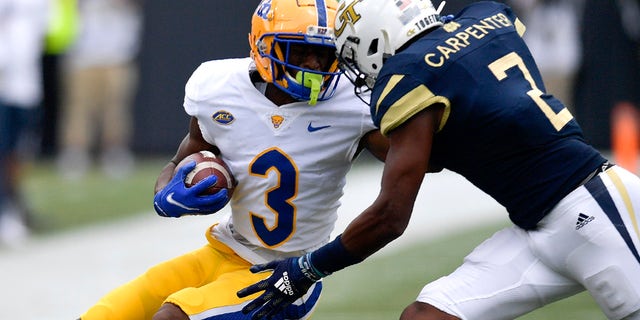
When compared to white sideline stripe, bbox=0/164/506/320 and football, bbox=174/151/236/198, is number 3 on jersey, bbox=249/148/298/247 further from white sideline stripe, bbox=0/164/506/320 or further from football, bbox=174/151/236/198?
white sideline stripe, bbox=0/164/506/320

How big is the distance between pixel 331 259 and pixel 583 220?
798 millimetres

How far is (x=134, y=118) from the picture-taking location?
12.4 metres

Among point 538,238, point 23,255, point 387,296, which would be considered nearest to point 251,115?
point 538,238

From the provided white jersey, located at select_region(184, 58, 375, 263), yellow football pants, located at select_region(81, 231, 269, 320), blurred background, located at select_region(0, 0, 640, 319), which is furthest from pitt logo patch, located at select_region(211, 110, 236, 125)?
blurred background, located at select_region(0, 0, 640, 319)

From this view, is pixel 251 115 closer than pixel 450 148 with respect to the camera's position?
No

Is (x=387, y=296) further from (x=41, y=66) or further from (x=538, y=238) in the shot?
(x=41, y=66)

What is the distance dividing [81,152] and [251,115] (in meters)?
8.39

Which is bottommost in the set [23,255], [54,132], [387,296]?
[54,132]

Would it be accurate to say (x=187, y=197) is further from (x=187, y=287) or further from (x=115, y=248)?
(x=115, y=248)

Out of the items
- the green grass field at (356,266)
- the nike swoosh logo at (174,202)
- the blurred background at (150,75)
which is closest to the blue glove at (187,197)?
the nike swoosh logo at (174,202)

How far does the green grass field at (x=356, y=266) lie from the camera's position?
623cm

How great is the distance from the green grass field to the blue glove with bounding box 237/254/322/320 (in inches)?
86.1

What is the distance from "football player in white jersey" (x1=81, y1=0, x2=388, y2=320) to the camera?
158 inches

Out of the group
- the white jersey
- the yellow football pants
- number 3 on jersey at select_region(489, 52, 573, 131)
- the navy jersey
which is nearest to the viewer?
the navy jersey
